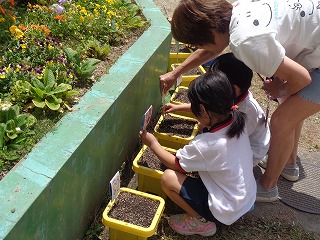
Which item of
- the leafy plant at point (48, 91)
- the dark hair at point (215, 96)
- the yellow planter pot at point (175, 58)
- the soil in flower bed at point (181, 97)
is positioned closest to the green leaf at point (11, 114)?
the leafy plant at point (48, 91)

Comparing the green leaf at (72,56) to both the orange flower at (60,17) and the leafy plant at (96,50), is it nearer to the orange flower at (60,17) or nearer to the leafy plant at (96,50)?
the leafy plant at (96,50)

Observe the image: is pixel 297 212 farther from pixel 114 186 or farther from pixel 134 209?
pixel 114 186

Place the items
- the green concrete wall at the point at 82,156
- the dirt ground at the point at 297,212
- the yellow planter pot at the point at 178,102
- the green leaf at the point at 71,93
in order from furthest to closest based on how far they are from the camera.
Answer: the yellow planter pot at the point at 178,102 → the dirt ground at the point at 297,212 → the green leaf at the point at 71,93 → the green concrete wall at the point at 82,156

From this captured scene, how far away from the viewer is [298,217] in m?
2.85

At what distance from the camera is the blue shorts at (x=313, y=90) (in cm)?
242

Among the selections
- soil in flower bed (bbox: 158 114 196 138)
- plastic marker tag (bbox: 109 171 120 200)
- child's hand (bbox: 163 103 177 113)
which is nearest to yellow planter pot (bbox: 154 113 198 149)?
soil in flower bed (bbox: 158 114 196 138)

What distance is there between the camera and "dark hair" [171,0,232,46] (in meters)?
2.29

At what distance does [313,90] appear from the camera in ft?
7.97

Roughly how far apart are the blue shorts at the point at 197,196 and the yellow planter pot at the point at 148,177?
22 centimetres

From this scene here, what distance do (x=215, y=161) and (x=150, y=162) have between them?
575 millimetres

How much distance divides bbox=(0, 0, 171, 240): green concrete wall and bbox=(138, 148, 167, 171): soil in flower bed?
0.18 meters

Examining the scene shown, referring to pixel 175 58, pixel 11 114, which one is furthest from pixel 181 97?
pixel 11 114

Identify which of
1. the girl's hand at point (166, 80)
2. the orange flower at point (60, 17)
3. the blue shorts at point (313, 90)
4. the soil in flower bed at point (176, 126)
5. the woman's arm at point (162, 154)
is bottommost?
the soil in flower bed at point (176, 126)

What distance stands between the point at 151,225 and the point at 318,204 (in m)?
1.34
